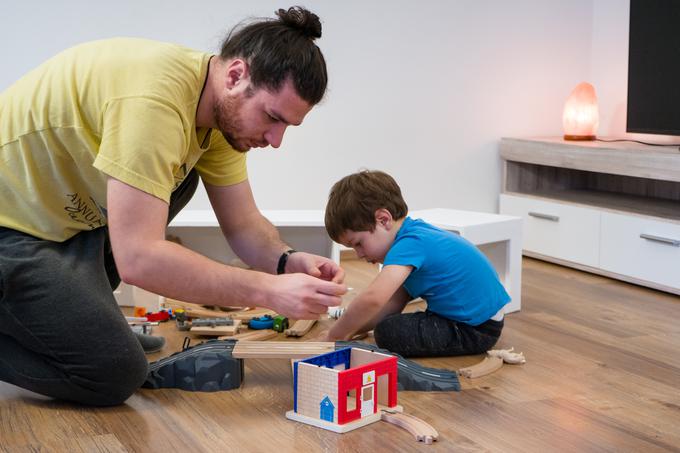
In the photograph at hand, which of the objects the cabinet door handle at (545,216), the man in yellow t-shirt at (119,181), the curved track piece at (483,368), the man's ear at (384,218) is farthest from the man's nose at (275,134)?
the cabinet door handle at (545,216)

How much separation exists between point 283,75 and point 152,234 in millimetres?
362

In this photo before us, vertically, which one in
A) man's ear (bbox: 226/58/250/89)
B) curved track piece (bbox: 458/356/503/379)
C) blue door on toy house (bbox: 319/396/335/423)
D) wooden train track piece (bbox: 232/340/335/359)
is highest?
man's ear (bbox: 226/58/250/89)

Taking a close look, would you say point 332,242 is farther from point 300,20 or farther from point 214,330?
point 300,20

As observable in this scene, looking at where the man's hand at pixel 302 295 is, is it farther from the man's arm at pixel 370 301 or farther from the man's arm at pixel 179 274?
the man's arm at pixel 370 301

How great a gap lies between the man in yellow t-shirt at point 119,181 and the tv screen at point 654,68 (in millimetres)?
1820

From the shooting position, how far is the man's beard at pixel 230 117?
1592 mm

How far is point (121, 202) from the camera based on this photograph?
1.47 metres

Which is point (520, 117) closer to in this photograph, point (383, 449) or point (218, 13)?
point (218, 13)

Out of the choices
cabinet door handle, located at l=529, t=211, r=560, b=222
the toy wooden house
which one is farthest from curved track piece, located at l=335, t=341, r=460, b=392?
cabinet door handle, located at l=529, t=211, r=560, b=222

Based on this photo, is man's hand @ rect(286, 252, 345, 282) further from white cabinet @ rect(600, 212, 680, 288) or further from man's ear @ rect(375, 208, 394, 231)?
white cabinet @ rect(600, 212, 680, 288)

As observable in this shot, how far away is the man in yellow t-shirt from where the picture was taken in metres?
1.50

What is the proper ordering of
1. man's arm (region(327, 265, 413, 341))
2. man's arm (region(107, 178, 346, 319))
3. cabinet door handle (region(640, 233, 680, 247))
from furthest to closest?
1. cabinet door handle (region(640, 233, 680, 247))
2. man's arm (region(327, 265, 413, 341))
3. man's arm (region(107, 178, 346, 319))

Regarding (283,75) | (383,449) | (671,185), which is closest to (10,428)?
(383,449)

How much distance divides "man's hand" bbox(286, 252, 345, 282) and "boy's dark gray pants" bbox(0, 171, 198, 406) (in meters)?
0.37
